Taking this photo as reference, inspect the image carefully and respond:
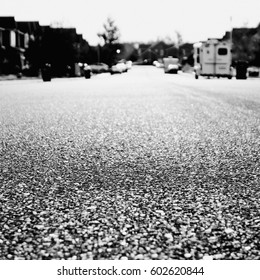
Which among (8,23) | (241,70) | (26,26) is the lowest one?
(241,70)

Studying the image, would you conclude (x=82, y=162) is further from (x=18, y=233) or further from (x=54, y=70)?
(x=54, y=70)

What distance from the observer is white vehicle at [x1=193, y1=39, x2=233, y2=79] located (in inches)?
1531

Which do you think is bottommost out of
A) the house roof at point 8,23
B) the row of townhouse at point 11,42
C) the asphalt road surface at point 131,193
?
the asphalt road surface at point 131,193

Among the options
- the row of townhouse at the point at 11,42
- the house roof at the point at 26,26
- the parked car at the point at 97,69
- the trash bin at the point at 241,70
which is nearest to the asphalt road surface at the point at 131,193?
the trash bin at the point at 241,70

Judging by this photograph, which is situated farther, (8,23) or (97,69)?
(8,23)

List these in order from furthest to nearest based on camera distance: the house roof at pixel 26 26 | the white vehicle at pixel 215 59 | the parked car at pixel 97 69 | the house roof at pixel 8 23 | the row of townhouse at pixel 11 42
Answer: the house roof at pixel 26 26 < the house roof at pixel 8 23 < the parked car at pixel 97 69 < the row of townhouse at pixel 11 42 < the white vehicle at pixel 215 59

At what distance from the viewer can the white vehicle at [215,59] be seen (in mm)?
38875

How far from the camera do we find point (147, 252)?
2.18 metres

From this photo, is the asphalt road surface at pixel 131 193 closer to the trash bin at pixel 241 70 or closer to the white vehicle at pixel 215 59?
the trash bin at pixel 241 70

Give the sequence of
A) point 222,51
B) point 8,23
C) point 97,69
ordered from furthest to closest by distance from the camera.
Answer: point 8,23 < point 97,69 < point 222,51

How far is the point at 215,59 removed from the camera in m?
→ 39.0

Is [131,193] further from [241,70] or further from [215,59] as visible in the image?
[215,59]

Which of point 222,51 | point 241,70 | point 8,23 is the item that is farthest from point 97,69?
point 241,70

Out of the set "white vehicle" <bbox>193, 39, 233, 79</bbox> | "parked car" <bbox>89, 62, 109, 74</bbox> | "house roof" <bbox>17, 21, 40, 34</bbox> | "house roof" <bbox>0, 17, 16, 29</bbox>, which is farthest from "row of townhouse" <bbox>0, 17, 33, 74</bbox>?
"white vehicle" <bbox>193, 39, 233, 79</bbox>
